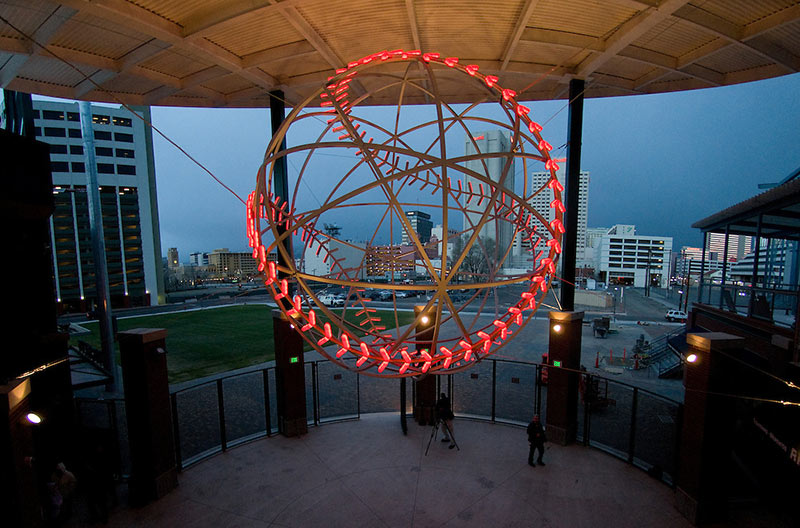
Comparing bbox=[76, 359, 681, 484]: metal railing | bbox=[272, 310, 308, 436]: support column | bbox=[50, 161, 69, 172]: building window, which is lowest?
bbox=[76, 359, 681, 484]: metal railing

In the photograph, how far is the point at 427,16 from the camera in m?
6.87

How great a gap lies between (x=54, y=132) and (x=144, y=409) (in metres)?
46.8

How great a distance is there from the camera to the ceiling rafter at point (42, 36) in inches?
243

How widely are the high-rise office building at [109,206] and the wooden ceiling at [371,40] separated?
3648 cm

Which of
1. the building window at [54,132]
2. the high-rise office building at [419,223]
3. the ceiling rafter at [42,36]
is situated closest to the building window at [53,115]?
the building window at [54,132]

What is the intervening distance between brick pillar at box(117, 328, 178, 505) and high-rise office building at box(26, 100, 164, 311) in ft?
126

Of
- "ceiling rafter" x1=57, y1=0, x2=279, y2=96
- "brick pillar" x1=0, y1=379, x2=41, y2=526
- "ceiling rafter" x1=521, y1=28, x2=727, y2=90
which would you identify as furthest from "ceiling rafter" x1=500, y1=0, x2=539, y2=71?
"brick pillar" x1=0, y1=379, x2=41, y2=526

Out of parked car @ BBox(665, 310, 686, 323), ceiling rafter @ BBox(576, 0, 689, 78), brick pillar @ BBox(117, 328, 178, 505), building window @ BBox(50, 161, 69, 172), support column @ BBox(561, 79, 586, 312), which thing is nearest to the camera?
ceiling rafter @ BBox(576, 0, 689, 78)

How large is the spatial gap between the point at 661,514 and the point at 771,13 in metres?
9.89

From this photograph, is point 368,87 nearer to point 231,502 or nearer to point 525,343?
point 231,502

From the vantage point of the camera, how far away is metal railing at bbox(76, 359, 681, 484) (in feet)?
29.9

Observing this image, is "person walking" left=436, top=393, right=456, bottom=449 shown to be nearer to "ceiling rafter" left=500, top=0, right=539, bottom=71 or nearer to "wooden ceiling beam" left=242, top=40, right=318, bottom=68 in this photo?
"ceiling rafter" left=500, top=0, right=539, bottom=71

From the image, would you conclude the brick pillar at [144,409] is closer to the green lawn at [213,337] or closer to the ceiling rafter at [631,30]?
the green lawn at [213,337]

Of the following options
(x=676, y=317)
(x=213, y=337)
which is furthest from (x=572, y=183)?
(x=676, y=317)
